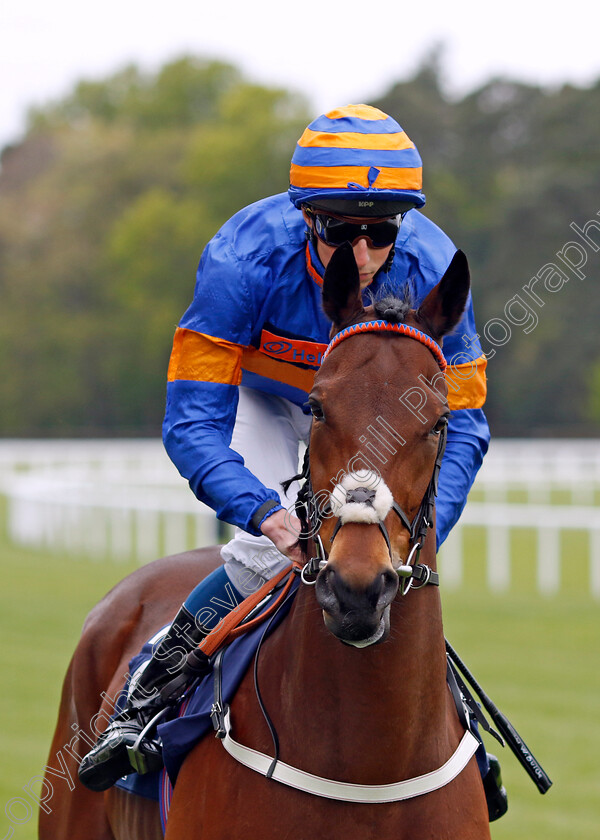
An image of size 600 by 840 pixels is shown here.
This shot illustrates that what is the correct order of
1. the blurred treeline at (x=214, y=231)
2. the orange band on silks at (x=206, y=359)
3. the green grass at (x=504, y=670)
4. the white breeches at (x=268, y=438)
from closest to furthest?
the orange band on silks at (x=206, y=359) → the white breeches at (x=268, y=438) → the green grass at (x=504, y=670) → the blurred treeline at (x=214, y=231)

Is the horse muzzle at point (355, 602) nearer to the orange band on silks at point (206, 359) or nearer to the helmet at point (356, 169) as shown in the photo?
the orange band on silks at point (206, 359)

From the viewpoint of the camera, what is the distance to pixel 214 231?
1657 inches

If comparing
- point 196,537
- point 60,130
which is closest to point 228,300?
point 196,537

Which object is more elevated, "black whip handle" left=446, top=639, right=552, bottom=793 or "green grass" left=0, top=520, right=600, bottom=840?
"black whip handle" left=446, top=639, right=552, bottom=793

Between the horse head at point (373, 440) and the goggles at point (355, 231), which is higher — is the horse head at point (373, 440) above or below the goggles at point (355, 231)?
below

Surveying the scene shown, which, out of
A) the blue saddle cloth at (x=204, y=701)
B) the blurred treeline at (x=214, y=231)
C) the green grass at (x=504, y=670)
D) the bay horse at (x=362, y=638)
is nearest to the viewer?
the bay horse at (x=362, y=638)

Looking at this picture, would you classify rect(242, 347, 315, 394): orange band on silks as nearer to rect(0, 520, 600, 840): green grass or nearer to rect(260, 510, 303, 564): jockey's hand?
rect(260, 510, 303, 564): jockey's hand

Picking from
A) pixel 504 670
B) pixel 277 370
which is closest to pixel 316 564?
pixel 277 370

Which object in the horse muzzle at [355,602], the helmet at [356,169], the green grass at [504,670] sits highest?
the helmet at [356,169]

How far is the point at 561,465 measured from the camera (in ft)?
84.0

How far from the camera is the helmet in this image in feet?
10.1

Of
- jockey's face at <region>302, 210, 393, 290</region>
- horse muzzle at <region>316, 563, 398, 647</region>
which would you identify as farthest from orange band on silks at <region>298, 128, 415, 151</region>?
horse muzzle at <region>316, 563, 398, 647</region>

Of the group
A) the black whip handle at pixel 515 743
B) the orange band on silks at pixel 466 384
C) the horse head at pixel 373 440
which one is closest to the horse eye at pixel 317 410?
the horse head at pixel 373 440

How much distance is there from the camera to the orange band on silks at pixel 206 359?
127 inches
